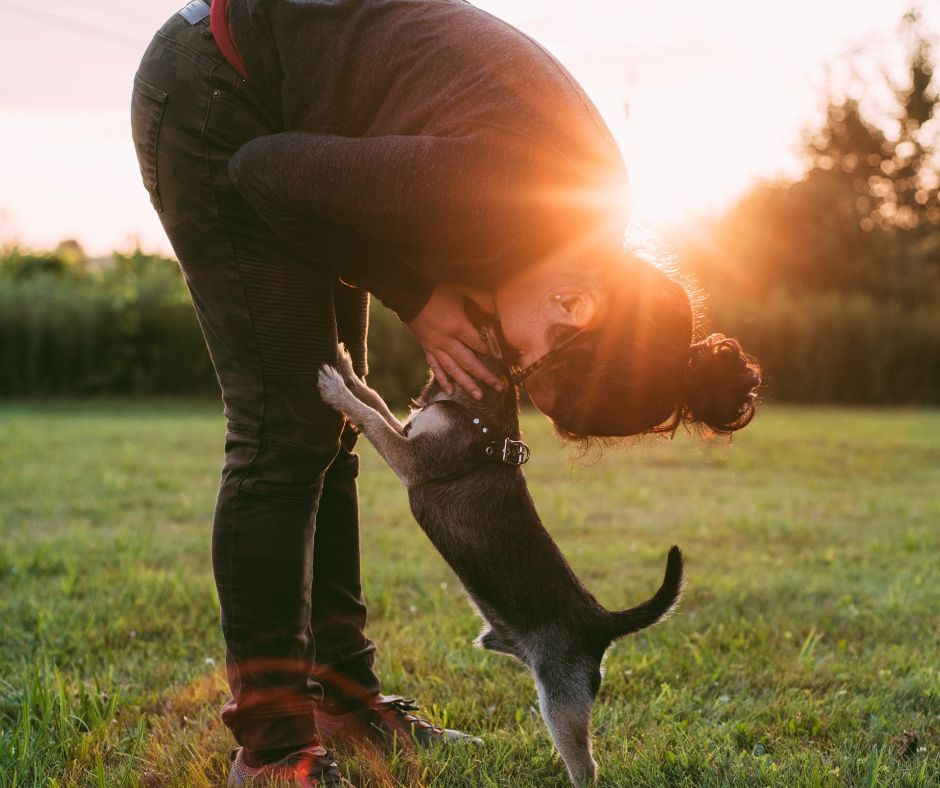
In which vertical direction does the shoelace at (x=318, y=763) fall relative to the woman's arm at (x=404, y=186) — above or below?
below

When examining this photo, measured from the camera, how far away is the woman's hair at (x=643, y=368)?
2.13 metres

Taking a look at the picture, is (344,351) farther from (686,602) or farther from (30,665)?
(686,602)

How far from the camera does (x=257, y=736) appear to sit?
226cm

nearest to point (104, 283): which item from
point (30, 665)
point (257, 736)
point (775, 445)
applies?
point (775, 445)

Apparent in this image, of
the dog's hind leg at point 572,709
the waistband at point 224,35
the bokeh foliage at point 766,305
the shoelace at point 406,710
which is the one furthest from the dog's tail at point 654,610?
the bokeh foliage at point 766,305

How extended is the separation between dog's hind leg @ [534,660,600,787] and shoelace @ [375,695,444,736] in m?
0.37

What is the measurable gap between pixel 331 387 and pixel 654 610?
109cm

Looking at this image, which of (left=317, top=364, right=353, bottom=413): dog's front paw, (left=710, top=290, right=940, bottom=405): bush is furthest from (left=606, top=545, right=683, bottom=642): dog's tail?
(left=710, top=290, right=940, bottom=405): bush

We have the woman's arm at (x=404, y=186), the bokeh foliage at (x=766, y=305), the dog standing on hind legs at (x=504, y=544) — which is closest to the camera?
the woman's arm at (x=404, y=186)

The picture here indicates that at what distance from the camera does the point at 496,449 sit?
95.3 inches

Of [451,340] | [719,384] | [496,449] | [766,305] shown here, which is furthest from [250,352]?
[766,305]

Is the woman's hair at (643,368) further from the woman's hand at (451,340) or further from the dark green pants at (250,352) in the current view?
the dark green pants at (250,352)

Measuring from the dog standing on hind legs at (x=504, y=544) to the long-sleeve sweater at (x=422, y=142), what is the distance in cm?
47

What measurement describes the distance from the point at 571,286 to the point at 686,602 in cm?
256
